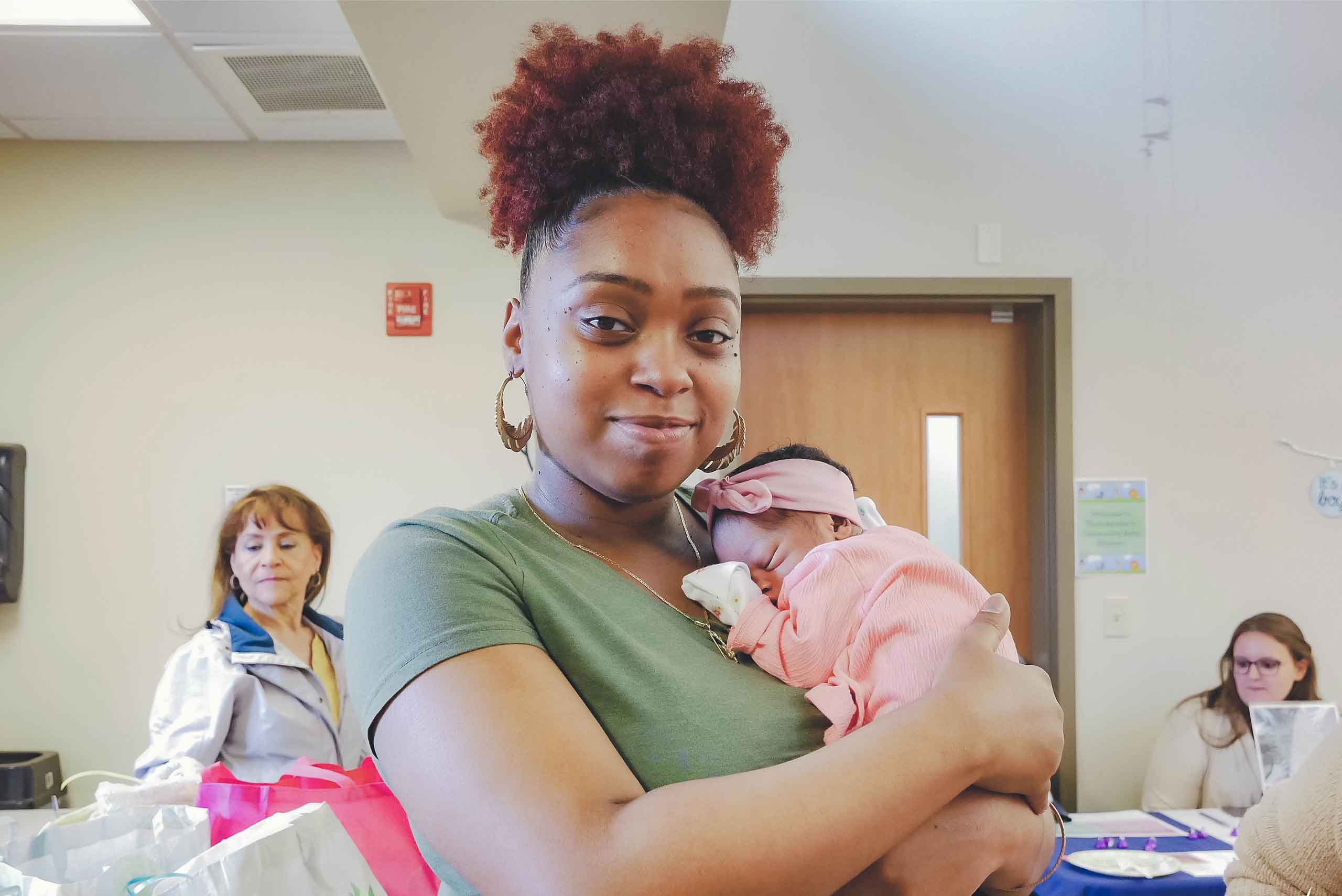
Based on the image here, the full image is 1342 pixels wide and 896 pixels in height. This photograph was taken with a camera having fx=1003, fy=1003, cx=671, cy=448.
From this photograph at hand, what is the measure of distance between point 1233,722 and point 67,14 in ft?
13.1

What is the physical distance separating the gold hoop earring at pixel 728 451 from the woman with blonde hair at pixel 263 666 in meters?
1.77

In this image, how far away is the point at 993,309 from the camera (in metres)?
3.63

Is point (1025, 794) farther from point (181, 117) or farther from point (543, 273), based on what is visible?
point (181, 117)

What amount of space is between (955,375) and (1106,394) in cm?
52

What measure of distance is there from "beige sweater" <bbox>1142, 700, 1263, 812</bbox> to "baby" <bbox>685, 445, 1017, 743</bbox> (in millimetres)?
2659

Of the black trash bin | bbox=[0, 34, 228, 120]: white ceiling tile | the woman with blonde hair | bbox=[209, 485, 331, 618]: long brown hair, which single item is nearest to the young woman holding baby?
the woman with blonde hair

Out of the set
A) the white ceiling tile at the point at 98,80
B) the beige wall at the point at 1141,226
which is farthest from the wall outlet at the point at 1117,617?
the white ceiling tile at the point at 98,80

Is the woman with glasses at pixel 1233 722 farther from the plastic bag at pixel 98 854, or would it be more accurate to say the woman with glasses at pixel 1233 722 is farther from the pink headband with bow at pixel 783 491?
the plastic bag at pixel 98 854

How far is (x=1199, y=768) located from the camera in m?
3.18

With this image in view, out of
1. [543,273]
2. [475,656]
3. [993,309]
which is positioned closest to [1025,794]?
[475,656]

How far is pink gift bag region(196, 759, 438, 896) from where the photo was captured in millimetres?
1386

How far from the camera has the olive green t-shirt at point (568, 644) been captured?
695mm

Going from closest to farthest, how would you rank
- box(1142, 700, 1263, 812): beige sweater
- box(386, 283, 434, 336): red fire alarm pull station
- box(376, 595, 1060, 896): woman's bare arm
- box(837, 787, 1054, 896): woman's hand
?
box(376, 595, 1060, 896): woman's bare arm, box(837, 787, 1054, 896): woman's hand, box(1142, 700, 1263, 812): beige sweater, box(386, 283, 434, 336): red fire alarm pull station

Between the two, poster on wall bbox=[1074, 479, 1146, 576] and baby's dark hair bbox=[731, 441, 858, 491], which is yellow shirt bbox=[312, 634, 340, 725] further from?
poster on wall bbox=[1074, 479, 1146, 576]
